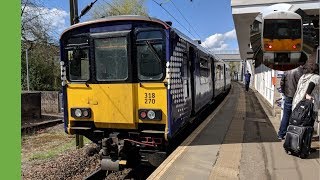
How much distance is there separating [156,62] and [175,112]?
1.01 meters

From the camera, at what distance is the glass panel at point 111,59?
698cm

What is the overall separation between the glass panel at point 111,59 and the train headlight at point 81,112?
699 mm

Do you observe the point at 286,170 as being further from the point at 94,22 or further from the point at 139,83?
the point at 94,22

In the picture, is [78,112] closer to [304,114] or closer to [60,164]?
[60,164]

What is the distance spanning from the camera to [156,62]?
6.85 meters

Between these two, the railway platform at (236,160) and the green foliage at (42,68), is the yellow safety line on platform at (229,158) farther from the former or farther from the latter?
the green foliage at (42,68)

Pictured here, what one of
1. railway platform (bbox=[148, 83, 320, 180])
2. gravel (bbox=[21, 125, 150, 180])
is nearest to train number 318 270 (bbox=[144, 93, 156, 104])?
railway platform (bbox=[148, 83, 320, 180])

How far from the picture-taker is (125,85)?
6.95 meters

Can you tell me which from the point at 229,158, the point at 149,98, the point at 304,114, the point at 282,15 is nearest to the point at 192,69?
the point at 149,98

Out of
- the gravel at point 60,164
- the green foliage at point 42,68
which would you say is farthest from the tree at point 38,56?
the gravel at point 60,164

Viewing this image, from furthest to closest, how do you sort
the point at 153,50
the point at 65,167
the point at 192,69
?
1. the point at 192,69
2. the point at 65,167
3. the point at 153,50

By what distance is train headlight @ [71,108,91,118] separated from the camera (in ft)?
24.1

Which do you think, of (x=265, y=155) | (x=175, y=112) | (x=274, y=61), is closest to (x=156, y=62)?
(x=175, y=112)

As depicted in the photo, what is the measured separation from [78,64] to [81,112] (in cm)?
97
